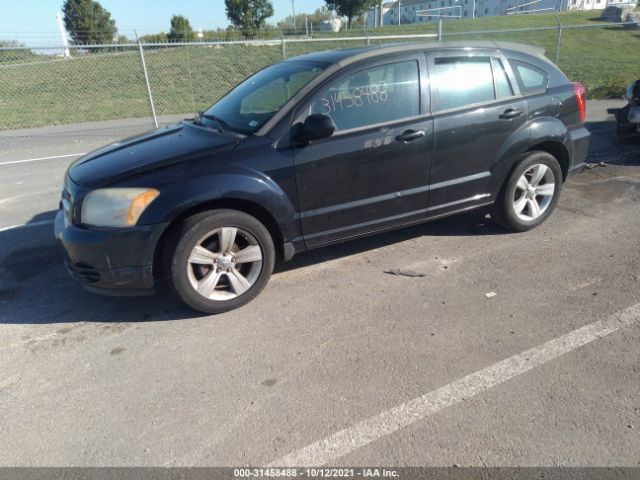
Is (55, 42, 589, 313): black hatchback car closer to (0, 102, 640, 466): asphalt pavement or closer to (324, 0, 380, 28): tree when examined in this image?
(0, 102, 640, 466): asphalt pavement

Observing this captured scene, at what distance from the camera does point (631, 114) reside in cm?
738

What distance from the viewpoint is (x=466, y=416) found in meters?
2.51

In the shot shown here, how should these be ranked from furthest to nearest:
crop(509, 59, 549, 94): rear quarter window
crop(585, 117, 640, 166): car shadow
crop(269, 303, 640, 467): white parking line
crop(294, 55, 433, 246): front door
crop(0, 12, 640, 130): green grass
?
crop(0, 12, 640, 130): green grass, crop(585, 117, 640, 166): car shadow, crop(509, 59, 549, 94): rear quarter window, crop(294, 55, 433, 246): front door, crop(269, 303, 640, 467): white parking line

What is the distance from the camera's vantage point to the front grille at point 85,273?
11.1ft

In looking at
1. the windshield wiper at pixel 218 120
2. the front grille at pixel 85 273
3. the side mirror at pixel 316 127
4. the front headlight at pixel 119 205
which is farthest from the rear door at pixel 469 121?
the front grille at pixel 85 273

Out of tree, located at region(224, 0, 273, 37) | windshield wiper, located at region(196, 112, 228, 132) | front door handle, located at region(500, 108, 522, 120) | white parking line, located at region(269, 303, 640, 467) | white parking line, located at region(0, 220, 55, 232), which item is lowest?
white parking line, located at region(269, 303, 640, 467)

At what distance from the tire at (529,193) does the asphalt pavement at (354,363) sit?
0.21 metres

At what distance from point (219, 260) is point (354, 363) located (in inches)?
49.9

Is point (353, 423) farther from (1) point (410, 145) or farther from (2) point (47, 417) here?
(1) point (410, 145)

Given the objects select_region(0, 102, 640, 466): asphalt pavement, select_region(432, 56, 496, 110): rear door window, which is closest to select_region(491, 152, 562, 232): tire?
select_region(0, 102, 640, 466): asphalt pavement

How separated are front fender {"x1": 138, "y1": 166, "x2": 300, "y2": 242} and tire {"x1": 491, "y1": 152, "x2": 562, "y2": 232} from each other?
2.18 m

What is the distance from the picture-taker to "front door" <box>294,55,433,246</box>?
3770 millimetres

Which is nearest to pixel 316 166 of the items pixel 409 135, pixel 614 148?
pixel 409 135

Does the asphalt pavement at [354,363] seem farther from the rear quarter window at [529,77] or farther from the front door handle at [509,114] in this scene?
the rear quarter window at [529,77]
